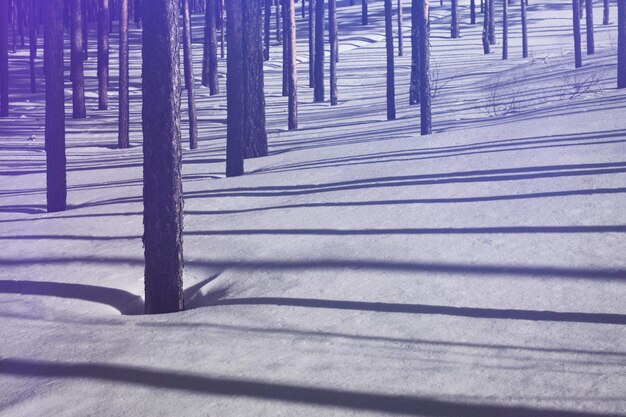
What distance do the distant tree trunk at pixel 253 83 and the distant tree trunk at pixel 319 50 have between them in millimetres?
12528

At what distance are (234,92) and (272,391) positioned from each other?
9803mm

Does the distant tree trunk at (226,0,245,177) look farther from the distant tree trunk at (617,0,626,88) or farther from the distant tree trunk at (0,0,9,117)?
the distant tree trunk at (0,0,9,117)

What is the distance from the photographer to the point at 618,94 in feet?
57.3

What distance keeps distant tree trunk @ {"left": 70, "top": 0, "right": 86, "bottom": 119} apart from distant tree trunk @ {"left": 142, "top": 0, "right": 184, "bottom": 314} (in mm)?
24661

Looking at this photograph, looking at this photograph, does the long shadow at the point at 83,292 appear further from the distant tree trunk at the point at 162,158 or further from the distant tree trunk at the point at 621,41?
the distant tree trunk at the point at 621,41

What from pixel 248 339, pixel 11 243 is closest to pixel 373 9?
pixel 11 243

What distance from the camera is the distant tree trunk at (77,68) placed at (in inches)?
1172

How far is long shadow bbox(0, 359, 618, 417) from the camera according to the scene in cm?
390

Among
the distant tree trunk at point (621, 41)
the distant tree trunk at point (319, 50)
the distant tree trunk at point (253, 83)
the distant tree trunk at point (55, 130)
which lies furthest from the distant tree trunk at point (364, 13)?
the distant tree trunk at point (55, 130)

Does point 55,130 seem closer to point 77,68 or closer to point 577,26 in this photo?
point 577,26

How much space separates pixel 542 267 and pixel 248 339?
8.31 feet

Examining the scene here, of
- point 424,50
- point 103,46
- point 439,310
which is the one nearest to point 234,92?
point 424,50

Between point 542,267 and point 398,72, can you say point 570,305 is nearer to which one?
point 542,267

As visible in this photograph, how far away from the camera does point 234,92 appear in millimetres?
13555
